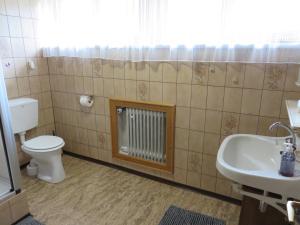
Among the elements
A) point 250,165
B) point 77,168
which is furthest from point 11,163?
point 250,165

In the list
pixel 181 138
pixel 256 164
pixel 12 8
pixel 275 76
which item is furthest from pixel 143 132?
pixel 12 8

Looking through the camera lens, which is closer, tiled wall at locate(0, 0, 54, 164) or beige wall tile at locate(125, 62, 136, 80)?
beige wall tile at locate(125, 62, 136, 80)

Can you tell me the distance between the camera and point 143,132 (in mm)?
2350

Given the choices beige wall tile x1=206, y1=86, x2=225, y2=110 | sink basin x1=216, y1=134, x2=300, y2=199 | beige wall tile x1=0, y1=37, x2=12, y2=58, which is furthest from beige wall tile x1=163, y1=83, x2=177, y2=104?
beige wall tile x1=0, y1=37, x2=12, y2=58

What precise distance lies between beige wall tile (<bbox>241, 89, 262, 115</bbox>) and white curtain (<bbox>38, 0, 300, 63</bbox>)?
25cm

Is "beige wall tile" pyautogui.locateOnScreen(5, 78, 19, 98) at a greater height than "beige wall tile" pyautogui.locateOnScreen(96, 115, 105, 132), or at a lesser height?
greater

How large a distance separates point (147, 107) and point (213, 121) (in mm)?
642

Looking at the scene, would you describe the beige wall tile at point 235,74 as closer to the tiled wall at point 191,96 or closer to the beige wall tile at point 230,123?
the tiled wall at point 191,96

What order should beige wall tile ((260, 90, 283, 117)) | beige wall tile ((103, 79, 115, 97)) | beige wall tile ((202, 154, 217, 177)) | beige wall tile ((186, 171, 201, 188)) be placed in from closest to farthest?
beige wall tile ((260, 90, 283, 117)) < beige wall tile ((202, 154, 217, 177)) < beige wall tile ((186, 171, 201, 188)) < beige wall tile ((103, 79, 115, 97))

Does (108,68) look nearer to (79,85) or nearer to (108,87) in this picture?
(108,87)

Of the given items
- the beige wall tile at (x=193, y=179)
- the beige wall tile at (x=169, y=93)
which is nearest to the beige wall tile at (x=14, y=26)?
the beige wall tile at (x=169, y=93)

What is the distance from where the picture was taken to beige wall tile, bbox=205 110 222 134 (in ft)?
6.47

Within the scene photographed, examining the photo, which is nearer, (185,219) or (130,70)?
(185,219)

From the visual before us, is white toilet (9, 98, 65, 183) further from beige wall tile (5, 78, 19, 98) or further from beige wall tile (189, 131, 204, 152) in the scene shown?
beige wall tile (189, 131, 204, 152)
